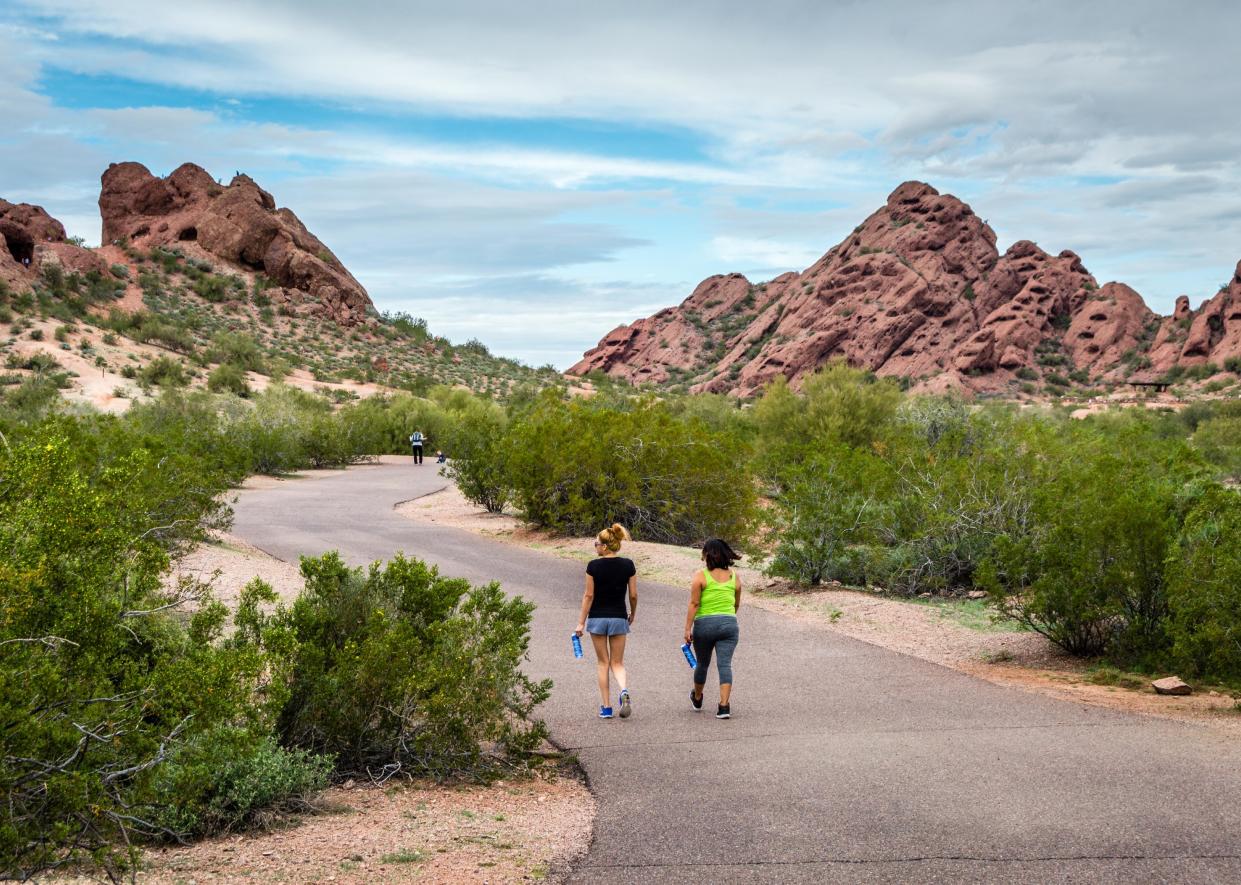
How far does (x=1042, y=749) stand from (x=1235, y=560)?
3332 mm

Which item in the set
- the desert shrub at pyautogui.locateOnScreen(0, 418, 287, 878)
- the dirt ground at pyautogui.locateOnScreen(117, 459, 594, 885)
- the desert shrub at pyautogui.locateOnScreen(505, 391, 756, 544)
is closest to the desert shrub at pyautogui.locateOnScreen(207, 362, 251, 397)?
the desert shrub at pyautogui.locateOnScreen(505, 391, 756, 544)

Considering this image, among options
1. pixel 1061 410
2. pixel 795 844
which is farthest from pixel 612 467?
pixel 1061 410

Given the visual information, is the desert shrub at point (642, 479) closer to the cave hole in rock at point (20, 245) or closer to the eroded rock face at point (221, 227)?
the cave hole in rock at point (20, 245)

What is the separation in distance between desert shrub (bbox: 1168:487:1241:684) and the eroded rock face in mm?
78515

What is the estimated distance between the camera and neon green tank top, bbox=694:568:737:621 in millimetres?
9508

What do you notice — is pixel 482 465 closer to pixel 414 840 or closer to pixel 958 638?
pixel 958 638

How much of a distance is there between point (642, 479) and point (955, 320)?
8744 cm

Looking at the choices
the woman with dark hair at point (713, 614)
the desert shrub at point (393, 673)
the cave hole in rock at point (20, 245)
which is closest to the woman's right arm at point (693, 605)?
the woman with dark hair at point (713, 614)

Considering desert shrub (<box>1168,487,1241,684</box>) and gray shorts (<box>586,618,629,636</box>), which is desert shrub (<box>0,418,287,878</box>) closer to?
gray shorts (<box>586,618,629,636</box>)

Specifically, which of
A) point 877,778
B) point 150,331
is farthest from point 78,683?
point 150,331

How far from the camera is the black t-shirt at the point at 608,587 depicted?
9.58m

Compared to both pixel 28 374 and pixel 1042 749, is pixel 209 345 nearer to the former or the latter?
pixel 28 374

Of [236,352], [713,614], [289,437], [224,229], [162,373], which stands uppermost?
[224,229]

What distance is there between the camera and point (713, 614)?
9469mm
